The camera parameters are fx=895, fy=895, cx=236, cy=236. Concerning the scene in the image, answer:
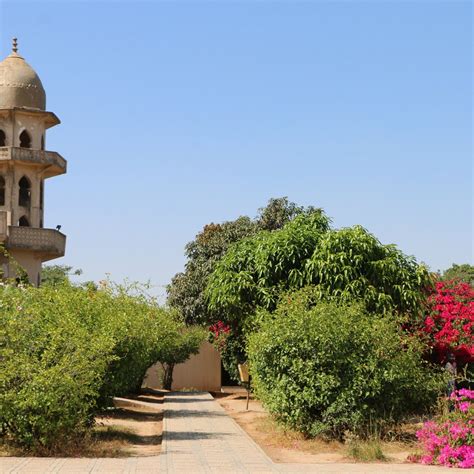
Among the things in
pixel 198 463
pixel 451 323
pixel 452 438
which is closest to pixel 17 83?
pixel 451 323

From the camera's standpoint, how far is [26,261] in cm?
3422

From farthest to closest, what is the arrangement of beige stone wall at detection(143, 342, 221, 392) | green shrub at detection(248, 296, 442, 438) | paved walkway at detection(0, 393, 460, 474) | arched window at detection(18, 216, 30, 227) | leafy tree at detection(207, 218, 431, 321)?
beige stone wall at detection(143, 342, 221, 392), arched window at detection(18, 216, 30, 227), leafy tree at detection(207, 218, 431, 321), green shrub at detection(248, 296, 442, 438), paved walkway at detection(0, 393, 460, 474)

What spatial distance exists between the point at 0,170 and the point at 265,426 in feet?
67.9

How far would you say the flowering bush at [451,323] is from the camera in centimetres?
1862

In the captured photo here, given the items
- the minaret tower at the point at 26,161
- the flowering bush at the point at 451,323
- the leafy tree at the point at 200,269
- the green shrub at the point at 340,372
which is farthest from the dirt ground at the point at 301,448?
the minaret tower at the point at 26,161

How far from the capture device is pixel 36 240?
3416 centimetres

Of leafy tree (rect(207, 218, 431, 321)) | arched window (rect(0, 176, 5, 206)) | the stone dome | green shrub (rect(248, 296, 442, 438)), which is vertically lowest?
green shrub (rect(248, 296, 442, 438))

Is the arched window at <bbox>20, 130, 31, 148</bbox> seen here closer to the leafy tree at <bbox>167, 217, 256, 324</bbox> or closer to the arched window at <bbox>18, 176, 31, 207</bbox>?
the arched window at <bbox>18, 176, 31, 207</bbox>

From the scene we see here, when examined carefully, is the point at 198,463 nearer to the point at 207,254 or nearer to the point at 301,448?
the point at 301,448

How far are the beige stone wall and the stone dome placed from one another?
1282cm

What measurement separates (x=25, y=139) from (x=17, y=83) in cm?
230

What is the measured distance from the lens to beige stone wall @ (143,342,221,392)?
3950 centimetres

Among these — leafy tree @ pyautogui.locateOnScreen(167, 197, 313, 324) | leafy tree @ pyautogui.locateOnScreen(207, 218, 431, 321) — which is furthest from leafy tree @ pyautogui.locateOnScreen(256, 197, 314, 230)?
leafy tree @ pyautogui.locateOnScreen(207, 218, 431, 321)

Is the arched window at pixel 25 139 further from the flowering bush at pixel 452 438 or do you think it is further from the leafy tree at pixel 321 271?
the flowering bush at pixel 452 438
